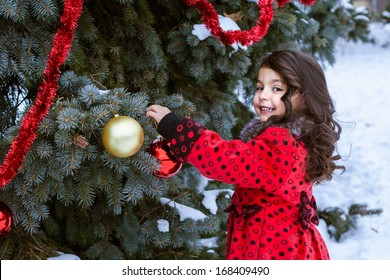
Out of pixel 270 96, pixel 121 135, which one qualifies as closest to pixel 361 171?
pixel 270 96

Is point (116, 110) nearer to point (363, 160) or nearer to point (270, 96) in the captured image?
point (270, 96)

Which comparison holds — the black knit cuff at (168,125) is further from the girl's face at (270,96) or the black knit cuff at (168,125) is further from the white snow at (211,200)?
the white snow at (211,200)

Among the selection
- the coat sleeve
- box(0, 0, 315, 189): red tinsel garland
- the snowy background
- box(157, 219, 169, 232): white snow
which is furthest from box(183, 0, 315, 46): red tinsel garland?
box(157, 219, 169, 232): white snow

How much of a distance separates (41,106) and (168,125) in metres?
0.44

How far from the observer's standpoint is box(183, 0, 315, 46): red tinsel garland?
2135 mm

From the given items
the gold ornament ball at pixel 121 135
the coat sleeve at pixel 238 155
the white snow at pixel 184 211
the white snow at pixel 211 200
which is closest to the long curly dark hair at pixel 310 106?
the coat sleeve at pixel 238 155

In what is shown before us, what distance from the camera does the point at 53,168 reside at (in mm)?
1836

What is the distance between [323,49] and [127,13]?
6.01ft

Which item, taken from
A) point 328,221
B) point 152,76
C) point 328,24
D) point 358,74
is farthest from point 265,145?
point 358,74

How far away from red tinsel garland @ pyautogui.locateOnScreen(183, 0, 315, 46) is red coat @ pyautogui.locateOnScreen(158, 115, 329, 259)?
1.65ft

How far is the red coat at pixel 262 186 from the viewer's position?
1.75 metres

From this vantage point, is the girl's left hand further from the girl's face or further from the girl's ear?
the girl's ear

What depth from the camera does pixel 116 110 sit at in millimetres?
1774
